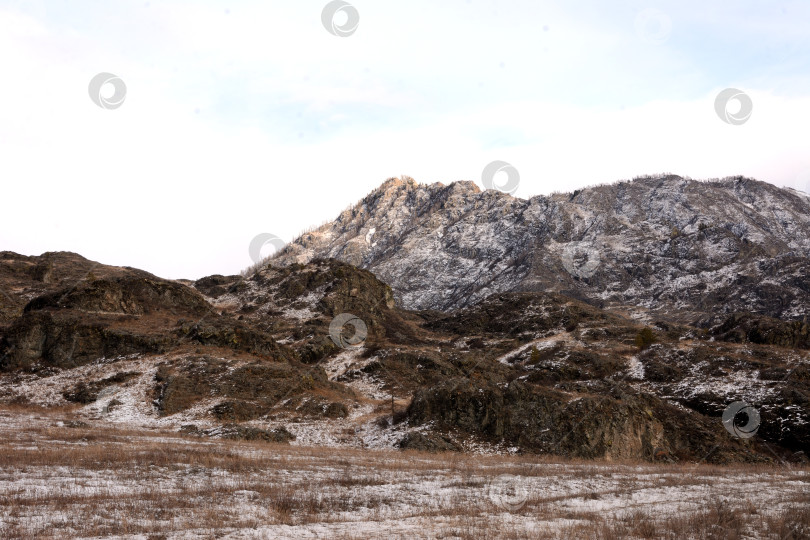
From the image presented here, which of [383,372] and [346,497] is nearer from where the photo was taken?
[346,497]

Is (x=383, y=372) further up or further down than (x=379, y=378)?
further up

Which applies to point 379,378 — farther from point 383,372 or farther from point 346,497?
point 346,497

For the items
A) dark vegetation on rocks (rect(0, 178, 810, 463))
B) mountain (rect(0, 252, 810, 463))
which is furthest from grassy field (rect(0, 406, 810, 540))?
dark vegetation on rocks (rect(0, 178, 810, 463))

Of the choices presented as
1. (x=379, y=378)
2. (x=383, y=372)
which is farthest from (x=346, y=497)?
(x=383, y=372)

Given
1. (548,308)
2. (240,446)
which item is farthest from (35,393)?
(548,308)

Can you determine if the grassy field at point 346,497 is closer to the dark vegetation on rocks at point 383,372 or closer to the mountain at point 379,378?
the mountain at point 379,378

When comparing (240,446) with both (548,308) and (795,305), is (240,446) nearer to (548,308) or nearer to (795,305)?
(548,308)

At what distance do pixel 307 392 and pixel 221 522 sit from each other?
36787 mm

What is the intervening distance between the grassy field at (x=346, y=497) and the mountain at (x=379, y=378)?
10.4 metres

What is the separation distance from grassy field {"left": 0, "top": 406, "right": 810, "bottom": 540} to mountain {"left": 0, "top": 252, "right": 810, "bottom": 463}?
10.4m

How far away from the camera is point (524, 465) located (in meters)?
26.5

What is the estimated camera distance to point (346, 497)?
15.8m

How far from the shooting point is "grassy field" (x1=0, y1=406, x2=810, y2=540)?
1157 centimetres

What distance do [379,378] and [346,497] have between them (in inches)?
1782
